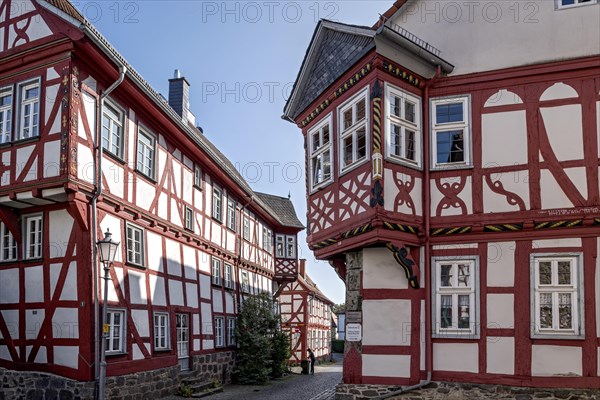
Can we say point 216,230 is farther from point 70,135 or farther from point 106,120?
point 70,135

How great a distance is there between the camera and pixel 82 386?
13.7 m

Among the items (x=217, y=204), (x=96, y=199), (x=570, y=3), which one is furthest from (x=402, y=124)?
(x=217, y=204)

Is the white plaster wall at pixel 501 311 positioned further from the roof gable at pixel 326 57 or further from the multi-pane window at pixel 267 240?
the multi-pane window at pixel 267 240

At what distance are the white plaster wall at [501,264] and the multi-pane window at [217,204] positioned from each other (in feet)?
44.6

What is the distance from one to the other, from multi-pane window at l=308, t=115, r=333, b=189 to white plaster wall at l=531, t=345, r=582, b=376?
5.51 metres

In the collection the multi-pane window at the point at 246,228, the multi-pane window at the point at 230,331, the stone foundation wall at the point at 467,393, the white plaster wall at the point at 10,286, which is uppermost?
the multi-pane window at the point at 246,228

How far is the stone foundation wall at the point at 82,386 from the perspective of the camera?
13844 mm

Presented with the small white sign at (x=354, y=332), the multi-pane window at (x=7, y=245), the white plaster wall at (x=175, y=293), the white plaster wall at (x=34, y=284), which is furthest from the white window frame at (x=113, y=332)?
the small white sign at (x=354, y=332)

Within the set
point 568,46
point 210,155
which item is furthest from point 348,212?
point 210,155

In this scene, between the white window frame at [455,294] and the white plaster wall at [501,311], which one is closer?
the white plaster wall at [501,311]

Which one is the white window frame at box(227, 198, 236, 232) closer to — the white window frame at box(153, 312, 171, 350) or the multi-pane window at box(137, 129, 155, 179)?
the white window frame at box(153, 312, 171, 350)

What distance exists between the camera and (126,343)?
51.6 feet

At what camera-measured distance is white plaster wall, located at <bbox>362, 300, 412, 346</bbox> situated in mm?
12523

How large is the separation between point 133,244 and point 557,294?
1052cm
